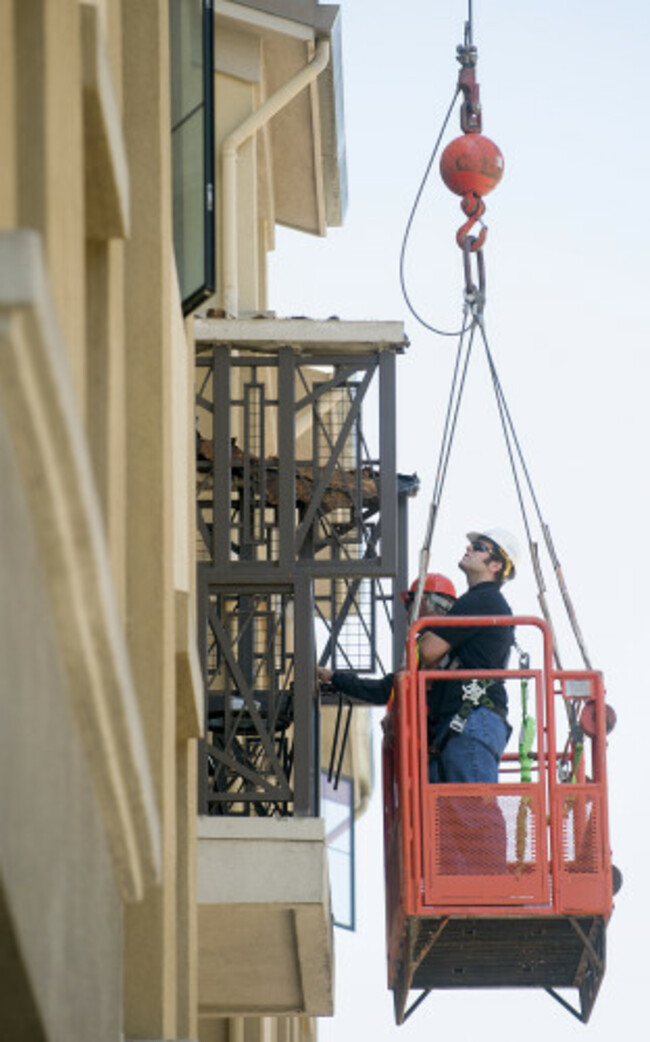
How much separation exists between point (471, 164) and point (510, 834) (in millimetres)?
3952

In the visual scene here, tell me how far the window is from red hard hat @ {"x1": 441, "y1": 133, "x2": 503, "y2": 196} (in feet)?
12.7

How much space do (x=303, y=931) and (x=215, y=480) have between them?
2483 mm

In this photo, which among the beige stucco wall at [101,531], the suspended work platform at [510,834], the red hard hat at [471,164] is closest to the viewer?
the beige stucco wall at [101,531]

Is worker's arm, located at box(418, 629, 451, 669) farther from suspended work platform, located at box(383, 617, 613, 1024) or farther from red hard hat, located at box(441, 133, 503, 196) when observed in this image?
red hard hat, located at box(441, 133, 503, 196)

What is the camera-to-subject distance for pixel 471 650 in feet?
44.2

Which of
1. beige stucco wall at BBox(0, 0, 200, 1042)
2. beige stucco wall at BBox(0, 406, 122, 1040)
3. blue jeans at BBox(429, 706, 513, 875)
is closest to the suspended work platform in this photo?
blue jeans at BBox(429, 706, 513, 875)

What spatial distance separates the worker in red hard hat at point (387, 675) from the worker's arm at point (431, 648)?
0.66 feet

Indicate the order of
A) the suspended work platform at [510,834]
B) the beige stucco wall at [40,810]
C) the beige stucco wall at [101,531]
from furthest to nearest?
the suspended work platform at [510,834]
the beige stucco wall at [101,531]
the beige stucco wall at [40,810]

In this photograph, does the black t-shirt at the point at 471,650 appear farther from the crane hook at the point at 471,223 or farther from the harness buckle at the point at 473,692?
the crane hook at the point at 471,223

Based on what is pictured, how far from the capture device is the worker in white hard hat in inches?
522

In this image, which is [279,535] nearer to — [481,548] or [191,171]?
[481,548]

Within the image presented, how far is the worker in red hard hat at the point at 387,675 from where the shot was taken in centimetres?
1384

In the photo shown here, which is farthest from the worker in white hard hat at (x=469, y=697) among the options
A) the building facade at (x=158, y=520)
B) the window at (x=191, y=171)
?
the window at (x=191, y=171)

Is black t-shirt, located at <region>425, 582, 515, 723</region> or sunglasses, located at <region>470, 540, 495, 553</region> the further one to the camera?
sunglasses, located at <region>470, 540, 495, 553</region>
